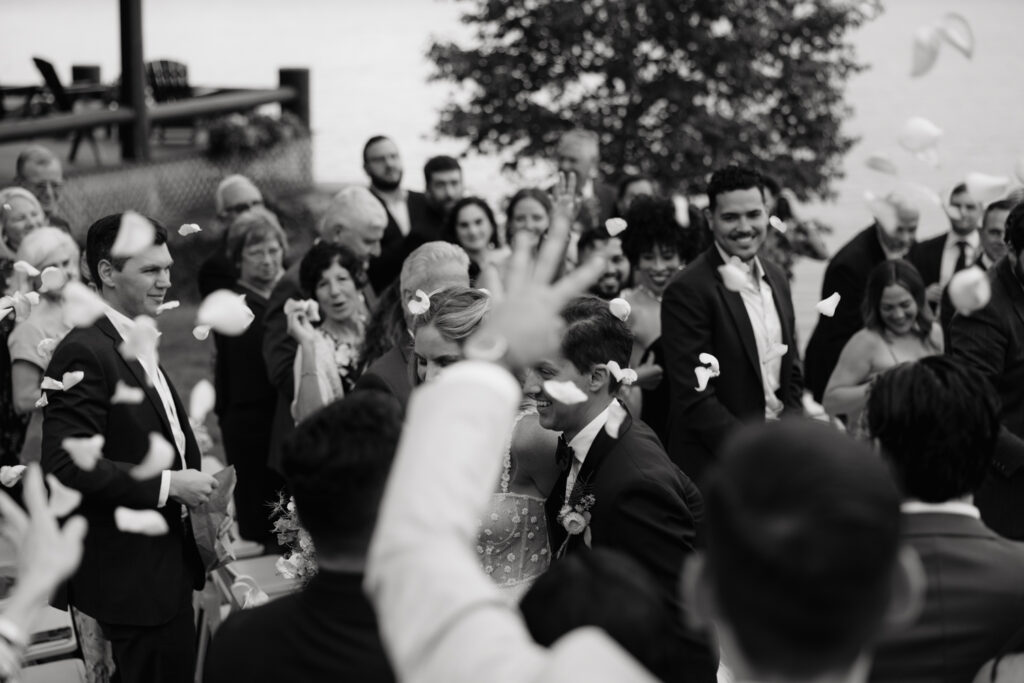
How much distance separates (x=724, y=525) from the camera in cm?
141

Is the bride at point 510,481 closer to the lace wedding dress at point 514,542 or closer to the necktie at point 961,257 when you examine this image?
the lace wedding dress at point 514,542

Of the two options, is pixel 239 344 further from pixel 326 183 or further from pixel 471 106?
pixel 326 183

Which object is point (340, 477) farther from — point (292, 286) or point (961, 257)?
point (961, 257)

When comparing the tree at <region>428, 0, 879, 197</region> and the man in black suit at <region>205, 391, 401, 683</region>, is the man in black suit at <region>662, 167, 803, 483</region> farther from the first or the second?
the tree at <region>428, 0, 879, 197</region>

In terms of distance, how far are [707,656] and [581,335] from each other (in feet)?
3.15

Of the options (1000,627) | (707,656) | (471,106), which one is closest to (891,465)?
(1000,627)

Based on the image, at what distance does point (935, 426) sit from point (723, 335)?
8.87 ft

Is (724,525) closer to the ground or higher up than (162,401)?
higher up

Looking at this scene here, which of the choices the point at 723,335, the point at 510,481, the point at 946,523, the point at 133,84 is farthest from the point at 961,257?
the point at 133,84

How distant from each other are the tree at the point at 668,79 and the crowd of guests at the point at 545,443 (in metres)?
2.29

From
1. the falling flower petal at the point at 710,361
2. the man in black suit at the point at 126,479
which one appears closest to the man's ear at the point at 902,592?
the man in black suit at the point at 126,479

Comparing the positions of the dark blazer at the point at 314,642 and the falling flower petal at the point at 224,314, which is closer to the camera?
the dark blazer at the point at 314,642

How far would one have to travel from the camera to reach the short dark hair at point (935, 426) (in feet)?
7.88

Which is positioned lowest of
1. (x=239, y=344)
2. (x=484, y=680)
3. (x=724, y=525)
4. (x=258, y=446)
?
(x=258, y=446)
